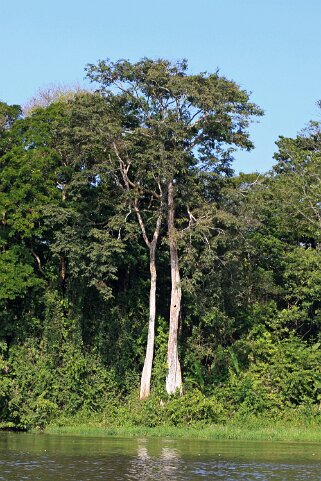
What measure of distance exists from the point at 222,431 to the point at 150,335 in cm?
582

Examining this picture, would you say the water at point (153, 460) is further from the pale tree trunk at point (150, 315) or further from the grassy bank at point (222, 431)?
the pale tree trunk at point (150, 315)

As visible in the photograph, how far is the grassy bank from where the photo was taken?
30.5 meters

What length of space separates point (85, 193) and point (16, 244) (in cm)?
339

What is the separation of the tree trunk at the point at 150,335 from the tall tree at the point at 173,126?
76 cm

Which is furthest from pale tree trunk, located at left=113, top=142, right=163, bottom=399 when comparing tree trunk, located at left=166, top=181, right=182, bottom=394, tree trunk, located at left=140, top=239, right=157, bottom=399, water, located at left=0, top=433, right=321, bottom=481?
water, located at left=0, top=433, right=321, bottom=481

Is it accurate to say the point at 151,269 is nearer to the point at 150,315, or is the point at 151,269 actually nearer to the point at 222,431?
the point at 150,315

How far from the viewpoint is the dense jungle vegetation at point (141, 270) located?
113 feet

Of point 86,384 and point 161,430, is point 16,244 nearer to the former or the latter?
point 86,384

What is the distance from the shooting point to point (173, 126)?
3381 centimetres

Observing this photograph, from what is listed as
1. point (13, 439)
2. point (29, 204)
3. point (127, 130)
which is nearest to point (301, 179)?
point (127, 130)

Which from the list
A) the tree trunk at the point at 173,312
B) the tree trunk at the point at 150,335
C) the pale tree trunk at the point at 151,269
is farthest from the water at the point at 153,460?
the pale tree trunk at the point at 151,269

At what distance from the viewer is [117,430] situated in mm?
32062

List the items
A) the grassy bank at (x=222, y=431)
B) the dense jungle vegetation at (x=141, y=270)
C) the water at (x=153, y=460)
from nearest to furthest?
the water at (x=153, y=460), the grassy bank at (x=222, y=431), the dense jungle vegetation at (x=141, y=270)

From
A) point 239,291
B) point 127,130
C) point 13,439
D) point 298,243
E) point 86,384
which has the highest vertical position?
point 127,130
